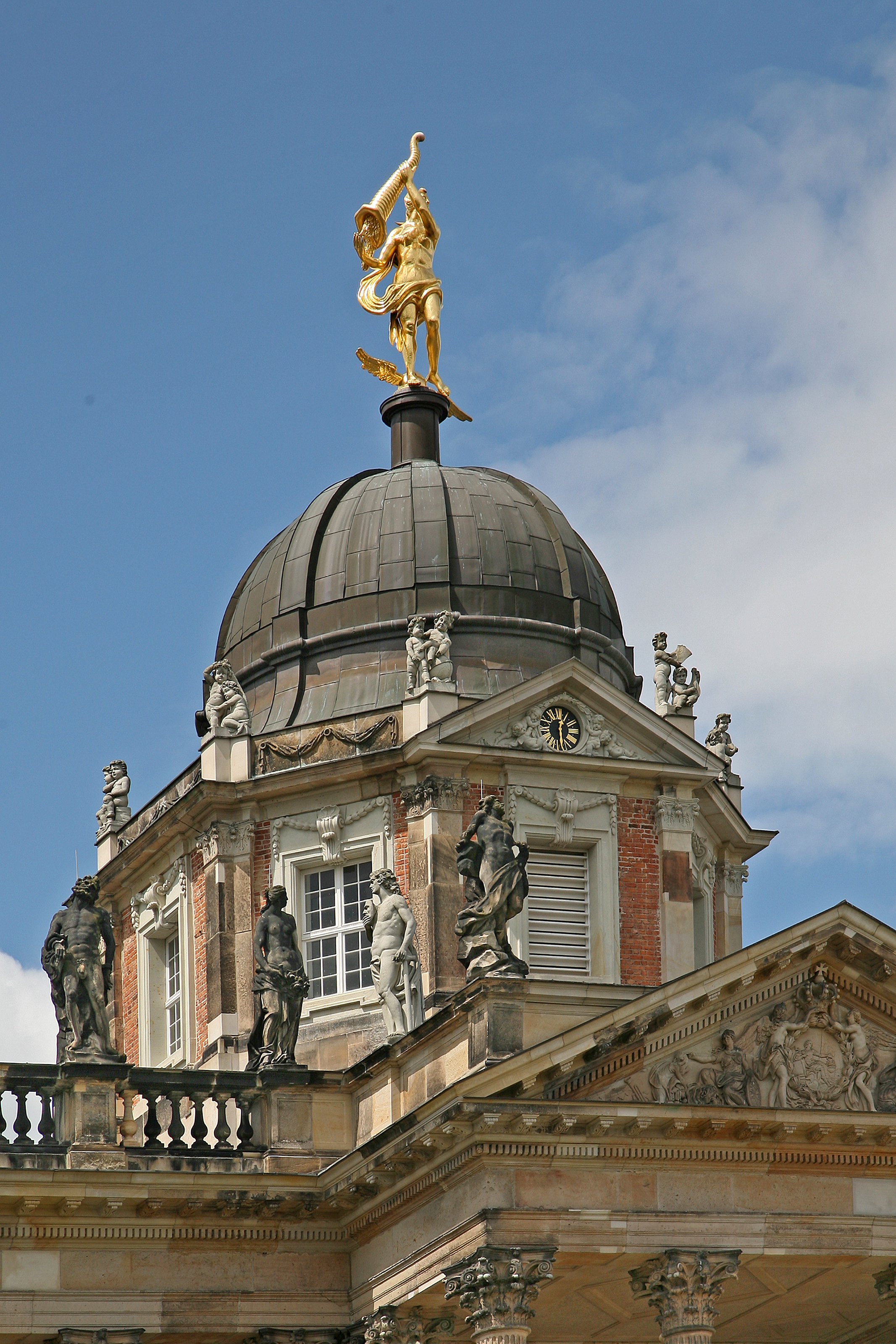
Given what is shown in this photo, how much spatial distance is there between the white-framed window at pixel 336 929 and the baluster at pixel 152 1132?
6.54 meters

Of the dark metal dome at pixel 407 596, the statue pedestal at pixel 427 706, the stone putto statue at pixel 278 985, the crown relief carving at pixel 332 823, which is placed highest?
the dark metal dome at pixel 407 596

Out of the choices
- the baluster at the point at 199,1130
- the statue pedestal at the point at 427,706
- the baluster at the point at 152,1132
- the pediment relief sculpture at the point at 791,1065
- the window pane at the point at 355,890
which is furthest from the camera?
the statue pedestal at the point at 427,706

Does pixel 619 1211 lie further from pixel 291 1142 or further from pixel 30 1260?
pixel 30 1260

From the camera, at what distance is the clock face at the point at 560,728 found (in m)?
38.6

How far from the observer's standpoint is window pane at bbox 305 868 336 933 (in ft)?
124

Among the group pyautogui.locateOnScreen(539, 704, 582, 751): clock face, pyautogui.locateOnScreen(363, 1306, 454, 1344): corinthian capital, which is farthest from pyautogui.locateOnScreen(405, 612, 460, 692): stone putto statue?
pyautogui.locateOnScreen(363, 1306, 454, 1344): corinthian capital

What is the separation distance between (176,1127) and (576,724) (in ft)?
36.5

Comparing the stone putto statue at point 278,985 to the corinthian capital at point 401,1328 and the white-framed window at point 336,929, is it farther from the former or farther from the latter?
the white-framed window at point 336,929

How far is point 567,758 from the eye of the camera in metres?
38.2

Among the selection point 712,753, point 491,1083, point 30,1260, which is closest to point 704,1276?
point 491,1083

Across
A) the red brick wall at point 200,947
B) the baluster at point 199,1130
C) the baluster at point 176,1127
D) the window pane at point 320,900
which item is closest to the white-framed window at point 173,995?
the red brick wall at point 200,947

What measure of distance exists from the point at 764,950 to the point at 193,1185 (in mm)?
7531

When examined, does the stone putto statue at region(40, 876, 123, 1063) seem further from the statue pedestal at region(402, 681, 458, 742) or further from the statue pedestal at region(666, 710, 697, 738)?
the statue pedestal at region(666, 710, 697, 738)

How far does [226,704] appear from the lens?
3969 cm
